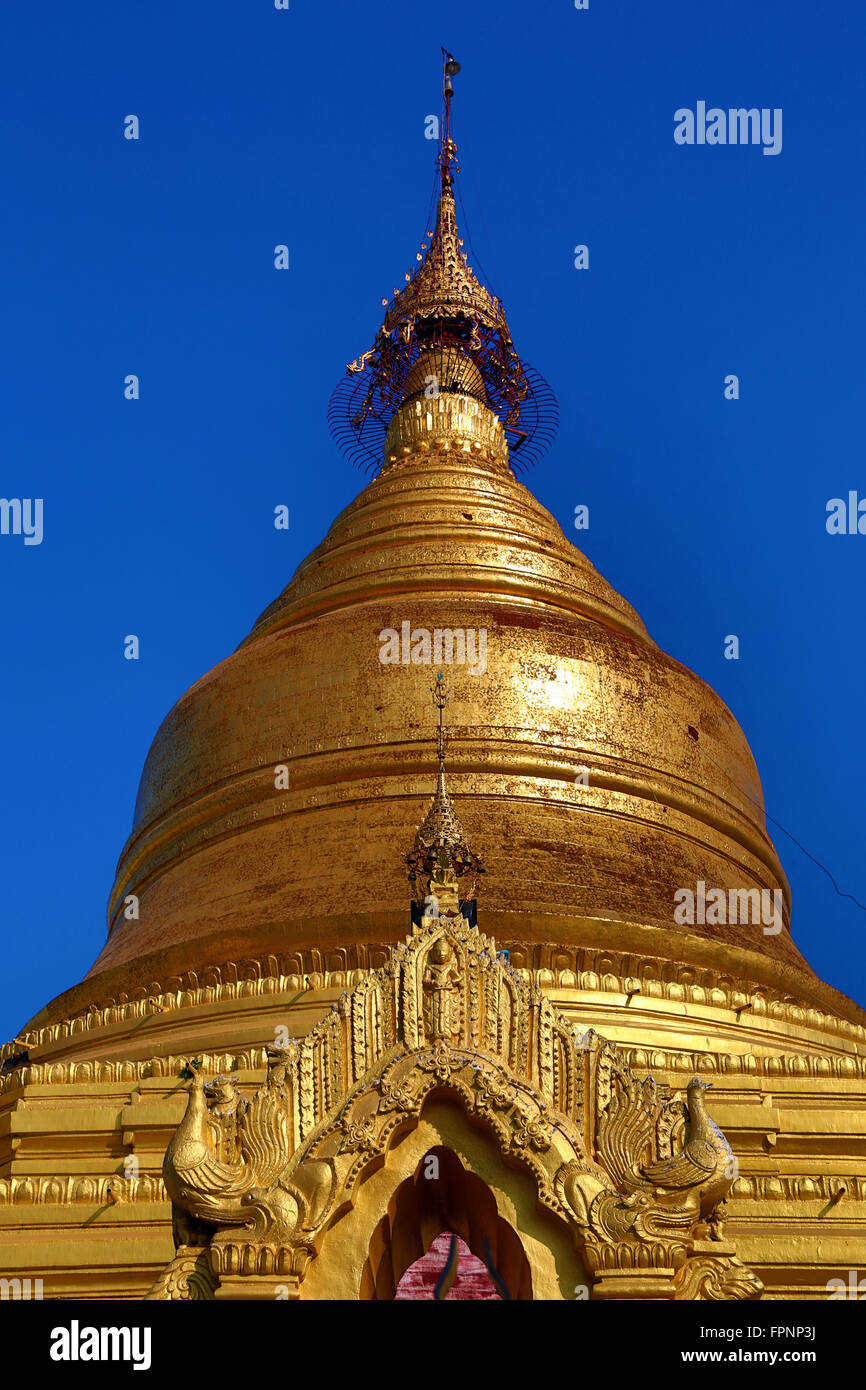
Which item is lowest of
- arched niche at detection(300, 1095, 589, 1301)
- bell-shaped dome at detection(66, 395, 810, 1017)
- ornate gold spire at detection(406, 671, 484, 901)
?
arched niche at detection(300, 1095, 589, 1301)

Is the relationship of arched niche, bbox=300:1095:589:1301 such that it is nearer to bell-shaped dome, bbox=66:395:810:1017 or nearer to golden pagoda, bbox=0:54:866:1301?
golden pagoda, bbox=0:54:866:1301

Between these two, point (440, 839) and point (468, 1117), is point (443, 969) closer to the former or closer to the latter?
point (468, 1117)

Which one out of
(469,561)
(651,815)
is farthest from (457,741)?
(469,561)

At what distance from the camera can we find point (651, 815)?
2169cm

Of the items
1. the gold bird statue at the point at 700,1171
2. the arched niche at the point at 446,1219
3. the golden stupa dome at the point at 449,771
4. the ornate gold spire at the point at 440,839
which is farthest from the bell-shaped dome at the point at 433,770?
the gold bird statue at the point at 700,1171

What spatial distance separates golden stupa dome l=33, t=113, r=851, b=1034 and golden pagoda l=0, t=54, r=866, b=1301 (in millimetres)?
52

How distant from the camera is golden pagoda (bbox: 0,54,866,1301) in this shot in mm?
9172

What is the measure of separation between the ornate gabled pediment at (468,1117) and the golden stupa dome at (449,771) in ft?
26.6

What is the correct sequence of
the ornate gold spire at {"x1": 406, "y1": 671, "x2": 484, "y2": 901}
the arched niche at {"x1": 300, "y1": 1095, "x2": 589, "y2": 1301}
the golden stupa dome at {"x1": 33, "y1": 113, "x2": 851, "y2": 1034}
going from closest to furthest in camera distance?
the arched niche at {"x1": 300, "y1": 1095, "x2": 589, "y2": 1301}
the ornate gold spire at {"x1": 406, "y1": 671, "x2": 484, "y2": 901}
the golden stupa dome at {"x1": 33, "y1": 113, "x2": 851, "y2": 1034}

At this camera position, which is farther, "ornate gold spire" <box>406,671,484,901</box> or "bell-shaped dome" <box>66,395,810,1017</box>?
"bell-shaped dome" <box>66,395,810,1017</box>

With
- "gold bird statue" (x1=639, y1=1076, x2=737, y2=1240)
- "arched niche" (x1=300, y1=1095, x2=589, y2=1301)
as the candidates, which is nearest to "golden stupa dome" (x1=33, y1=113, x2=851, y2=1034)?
"arched niche" (x1=300, y1=1095, x2=589, y2=1301)

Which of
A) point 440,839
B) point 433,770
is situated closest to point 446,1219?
point 440,839
